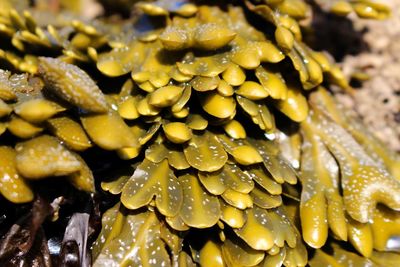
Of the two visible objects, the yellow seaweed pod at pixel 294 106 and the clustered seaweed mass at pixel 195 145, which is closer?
the clustered seaweed mass at pixel 195 145

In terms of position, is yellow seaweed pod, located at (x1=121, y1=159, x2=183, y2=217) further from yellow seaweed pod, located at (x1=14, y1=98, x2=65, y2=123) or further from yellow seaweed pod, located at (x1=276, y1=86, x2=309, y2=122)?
yellow seaweed pod, located at (x1=276, y1=86, x2=309, y2=122)

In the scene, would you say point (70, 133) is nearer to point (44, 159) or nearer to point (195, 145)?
point (44, 159)

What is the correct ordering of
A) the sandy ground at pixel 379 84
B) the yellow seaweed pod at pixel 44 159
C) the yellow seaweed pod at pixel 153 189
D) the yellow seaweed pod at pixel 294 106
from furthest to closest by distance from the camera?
1. the sandy ground at pixel 379 84
2. the yellow seaweed pod at pixel 294 106
3. the yellow seaweed pod at pixel 153 189
4. the yellow seaweed pod at pixel 44 159

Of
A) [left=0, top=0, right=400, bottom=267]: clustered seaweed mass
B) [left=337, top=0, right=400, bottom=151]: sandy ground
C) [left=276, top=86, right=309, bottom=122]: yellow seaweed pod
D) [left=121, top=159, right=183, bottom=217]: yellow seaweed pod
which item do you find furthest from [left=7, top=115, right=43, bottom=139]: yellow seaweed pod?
[left=337, top=0, right=400, bottom=151]: sandy ground

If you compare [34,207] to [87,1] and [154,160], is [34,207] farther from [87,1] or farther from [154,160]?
[87,1]

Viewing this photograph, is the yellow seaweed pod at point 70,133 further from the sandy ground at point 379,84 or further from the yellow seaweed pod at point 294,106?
the sandy ground at point 379,84

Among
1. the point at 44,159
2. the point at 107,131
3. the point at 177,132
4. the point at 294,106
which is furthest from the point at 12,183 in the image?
the point at 294,106

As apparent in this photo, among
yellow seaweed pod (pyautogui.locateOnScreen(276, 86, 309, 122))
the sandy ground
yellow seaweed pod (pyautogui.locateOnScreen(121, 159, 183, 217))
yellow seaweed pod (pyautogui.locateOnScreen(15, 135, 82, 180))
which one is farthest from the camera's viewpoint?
the sandy ground

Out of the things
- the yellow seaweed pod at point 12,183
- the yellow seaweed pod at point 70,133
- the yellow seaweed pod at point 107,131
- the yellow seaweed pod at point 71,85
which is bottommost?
the yellow seaweed pod at point 12,183

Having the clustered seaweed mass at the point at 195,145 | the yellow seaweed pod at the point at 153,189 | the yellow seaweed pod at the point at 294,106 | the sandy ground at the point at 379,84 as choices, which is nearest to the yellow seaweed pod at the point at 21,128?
the clustered seaweed mass at the point at 195,145
